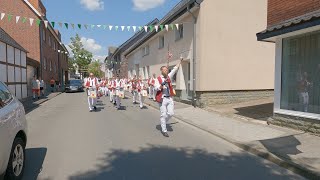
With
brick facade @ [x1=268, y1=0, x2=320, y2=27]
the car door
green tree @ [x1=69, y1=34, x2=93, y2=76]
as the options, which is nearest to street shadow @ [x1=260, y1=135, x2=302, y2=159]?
brick facade @ [x1=268, y1=0, x2=320, y2=27]

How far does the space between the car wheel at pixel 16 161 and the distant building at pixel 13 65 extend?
12.3 m

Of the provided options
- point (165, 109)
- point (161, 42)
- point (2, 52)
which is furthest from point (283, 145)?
point (161, 42)

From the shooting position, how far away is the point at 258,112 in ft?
39.5

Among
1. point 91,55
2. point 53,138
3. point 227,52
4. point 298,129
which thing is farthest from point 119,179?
point 91,55

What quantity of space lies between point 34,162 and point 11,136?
142cm

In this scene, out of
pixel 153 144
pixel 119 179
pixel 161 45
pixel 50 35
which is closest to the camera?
pixel 119 179

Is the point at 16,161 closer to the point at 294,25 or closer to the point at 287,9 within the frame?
the point at 294,25

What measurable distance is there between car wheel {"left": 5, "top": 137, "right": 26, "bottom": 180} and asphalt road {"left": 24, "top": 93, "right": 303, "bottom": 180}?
207mm

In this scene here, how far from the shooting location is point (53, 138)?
793 centimetres

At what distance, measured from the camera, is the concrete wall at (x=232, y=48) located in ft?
47.9

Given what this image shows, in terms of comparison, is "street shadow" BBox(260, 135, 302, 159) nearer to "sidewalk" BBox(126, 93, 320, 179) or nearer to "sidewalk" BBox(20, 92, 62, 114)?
"sidewalk" BBox(126, 93, 320, 179)

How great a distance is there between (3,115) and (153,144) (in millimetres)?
3663

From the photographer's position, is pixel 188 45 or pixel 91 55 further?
pixel 91 55

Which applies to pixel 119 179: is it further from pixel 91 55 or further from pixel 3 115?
pixel 91 55
